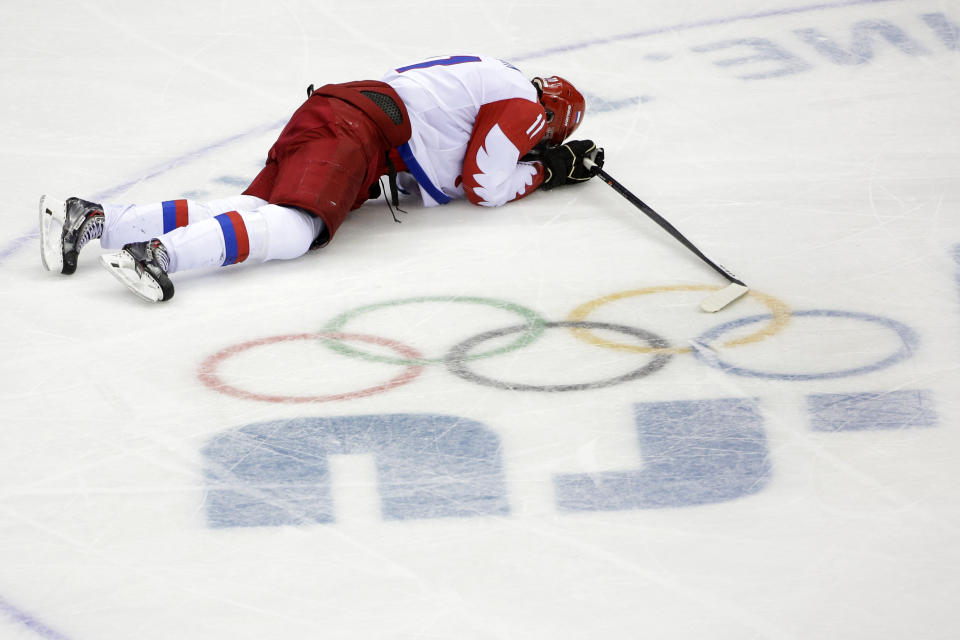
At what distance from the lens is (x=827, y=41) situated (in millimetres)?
5117

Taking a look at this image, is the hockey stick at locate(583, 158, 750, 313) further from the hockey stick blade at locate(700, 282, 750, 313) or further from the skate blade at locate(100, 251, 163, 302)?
the skate blade at locate(100, 251, 163, 302)

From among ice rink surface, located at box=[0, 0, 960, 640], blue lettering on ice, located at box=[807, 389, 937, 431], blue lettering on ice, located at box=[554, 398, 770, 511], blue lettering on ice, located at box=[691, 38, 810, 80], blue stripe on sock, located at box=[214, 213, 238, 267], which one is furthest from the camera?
blue lettering on ice, located at box=[691, 38, 810, 80]

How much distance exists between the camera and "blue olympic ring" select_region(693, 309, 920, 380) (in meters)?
2.38

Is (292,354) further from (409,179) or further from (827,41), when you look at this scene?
(827,41)

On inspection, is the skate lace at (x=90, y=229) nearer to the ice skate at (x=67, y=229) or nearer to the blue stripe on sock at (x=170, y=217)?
the ice skate at (x=67, y=229)

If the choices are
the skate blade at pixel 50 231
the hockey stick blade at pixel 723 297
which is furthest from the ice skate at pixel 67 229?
the hockey stick blade at pixel 723 297

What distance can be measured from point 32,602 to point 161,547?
21cm

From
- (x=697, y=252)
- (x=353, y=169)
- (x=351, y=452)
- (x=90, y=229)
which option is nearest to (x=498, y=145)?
(x=353, y=169)

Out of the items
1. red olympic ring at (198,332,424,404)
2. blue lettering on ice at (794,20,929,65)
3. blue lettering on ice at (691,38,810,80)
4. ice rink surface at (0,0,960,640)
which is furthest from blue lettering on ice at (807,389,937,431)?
blue lettering on ice at (794,20,929,65)

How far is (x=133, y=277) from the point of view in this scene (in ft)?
9.47

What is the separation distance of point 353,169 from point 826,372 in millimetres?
1443

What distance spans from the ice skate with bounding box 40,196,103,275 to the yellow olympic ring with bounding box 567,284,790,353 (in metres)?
1.32

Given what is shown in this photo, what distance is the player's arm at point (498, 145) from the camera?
3.48 m

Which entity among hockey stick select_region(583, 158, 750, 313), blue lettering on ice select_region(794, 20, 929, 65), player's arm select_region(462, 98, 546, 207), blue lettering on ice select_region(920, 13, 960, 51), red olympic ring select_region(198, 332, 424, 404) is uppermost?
blue lettering on ice select_region(920, 13, 960, 51)
